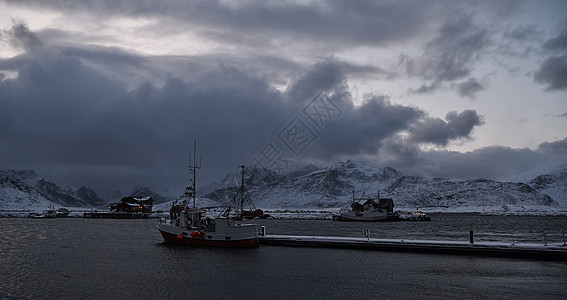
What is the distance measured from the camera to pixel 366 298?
96.3 feet

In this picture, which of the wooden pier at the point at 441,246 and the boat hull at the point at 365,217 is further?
the boat hull at the point at 365,217

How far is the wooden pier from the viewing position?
1687 inches

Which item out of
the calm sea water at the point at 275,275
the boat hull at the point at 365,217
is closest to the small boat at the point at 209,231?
the calm sea water at the point at 275,275

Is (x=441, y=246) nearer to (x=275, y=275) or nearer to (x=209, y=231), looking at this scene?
(x=275, y=275)

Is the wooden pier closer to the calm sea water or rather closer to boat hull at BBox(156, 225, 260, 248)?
the calm sea water

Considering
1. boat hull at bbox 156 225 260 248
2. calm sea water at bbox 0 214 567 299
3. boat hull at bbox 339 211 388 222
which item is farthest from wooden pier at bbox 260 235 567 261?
boat hull at bbox 339 211 388 222

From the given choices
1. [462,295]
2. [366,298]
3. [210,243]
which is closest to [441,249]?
[462,295]

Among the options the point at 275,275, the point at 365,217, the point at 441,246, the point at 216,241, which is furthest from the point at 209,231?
the point at 365,217

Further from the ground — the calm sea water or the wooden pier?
the wooden pier

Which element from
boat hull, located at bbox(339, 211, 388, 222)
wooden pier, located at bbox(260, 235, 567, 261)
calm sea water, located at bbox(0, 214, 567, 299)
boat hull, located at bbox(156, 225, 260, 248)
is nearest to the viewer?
calm sea water, located at bbox(0, 214, 567, 299)

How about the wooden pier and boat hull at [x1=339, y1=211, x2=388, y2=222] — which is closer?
the wooden pier

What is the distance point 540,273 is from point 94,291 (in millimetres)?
35352

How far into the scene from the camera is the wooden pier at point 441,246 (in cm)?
4284

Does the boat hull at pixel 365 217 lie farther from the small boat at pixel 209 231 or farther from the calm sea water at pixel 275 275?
the calm sea water at pixel 275 275
